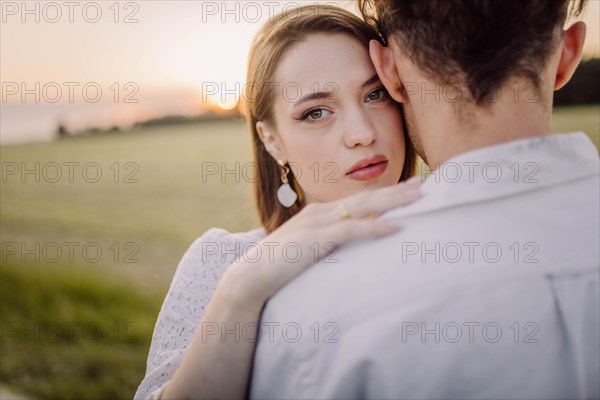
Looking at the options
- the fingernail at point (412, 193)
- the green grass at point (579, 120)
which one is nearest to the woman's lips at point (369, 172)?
the fingernail at point (412, 193)

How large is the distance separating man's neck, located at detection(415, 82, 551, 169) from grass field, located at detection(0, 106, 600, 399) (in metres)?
1.94

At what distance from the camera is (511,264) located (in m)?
1.16

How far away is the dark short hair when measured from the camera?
4.14 feet

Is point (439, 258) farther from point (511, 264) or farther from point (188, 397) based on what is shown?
point (188, 397)

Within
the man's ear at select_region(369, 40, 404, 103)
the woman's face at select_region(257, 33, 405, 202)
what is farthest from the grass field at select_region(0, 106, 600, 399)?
the man's ear at select_region(369, 40, 404, 103)

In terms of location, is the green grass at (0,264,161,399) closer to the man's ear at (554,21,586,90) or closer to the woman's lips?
the woman's lips

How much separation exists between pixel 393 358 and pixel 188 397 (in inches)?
25.2

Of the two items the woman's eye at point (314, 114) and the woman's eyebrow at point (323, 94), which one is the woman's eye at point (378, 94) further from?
the woman's eye at point (314, 114)

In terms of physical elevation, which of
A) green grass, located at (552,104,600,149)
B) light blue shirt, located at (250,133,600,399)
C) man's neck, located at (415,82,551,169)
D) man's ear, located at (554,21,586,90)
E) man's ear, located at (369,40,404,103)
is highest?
man's ear, located at (554,21,586,90)

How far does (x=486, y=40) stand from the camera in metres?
1.27

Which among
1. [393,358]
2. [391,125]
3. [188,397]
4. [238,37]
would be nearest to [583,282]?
[393,358]

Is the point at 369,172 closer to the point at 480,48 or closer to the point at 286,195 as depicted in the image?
the point at 286,195

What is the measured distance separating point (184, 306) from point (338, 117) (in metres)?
1.03

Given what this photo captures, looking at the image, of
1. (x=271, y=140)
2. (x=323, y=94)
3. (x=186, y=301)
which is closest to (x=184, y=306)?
(x=186, y=301)
